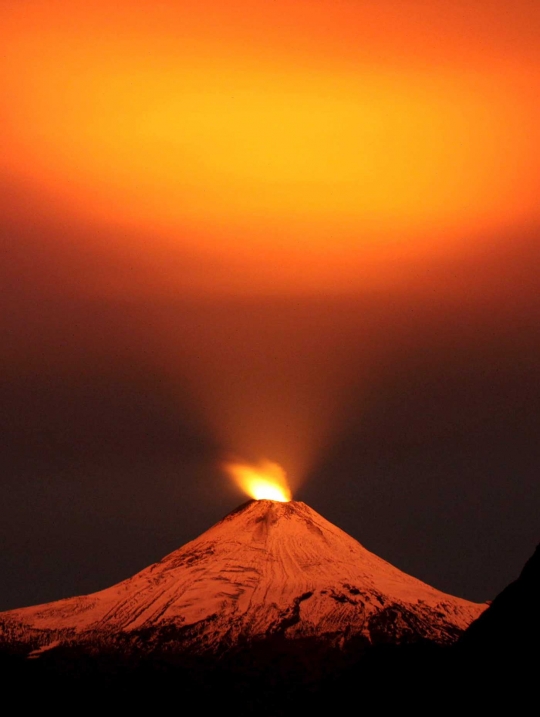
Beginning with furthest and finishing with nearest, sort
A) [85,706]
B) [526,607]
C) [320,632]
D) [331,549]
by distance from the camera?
[331,549] → [320,632] → [85,706] → [526,607]

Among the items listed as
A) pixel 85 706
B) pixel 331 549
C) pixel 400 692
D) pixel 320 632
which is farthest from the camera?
pixel 331 549

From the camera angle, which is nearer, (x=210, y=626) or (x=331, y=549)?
(x=210, y=626)

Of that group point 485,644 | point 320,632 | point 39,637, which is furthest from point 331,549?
point 485,644

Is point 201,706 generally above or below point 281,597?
below

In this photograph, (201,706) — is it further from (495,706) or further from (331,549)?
(495,706)

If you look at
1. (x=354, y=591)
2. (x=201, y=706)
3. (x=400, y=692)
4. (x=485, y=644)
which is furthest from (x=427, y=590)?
Answer: (x=485, y=644)

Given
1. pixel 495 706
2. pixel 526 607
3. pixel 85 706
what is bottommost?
pixel 85 706

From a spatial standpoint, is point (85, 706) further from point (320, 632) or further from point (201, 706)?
point (320, 632)
